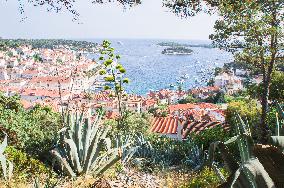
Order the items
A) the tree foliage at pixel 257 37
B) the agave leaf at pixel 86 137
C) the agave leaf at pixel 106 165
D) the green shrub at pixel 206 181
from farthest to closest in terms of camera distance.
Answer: the tree foliage at pixel 257 37 < the agave leaf at pixel 86 137 < the agave leaf at pixel 106 165 < the green shrub at pixel 206 181

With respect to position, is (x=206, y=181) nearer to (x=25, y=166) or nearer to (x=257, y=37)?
(x=25, y=166)

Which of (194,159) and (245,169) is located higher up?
(245,169)

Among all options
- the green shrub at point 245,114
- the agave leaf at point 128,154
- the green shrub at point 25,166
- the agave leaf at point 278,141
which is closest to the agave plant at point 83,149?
the green shrub at point 25,166

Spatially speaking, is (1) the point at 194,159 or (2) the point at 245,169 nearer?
(2) the point at 245,169

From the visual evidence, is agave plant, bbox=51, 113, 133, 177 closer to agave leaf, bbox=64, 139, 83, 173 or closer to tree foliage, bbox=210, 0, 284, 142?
agave leaf, bbox=64, 139, 83, 173


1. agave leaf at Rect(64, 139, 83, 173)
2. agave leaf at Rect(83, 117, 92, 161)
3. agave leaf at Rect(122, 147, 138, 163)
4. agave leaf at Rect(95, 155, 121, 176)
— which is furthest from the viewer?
agave leaf at Rect(122, 147, 138, 163)

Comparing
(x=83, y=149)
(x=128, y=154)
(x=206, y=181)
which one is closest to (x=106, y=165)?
(x=83, y=149)

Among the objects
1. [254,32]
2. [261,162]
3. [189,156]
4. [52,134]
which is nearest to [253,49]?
[254,32]

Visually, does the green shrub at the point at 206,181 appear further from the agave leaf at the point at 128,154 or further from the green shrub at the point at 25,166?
Answer: the green shrub at the point at 25,166

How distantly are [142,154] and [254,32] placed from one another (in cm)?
518

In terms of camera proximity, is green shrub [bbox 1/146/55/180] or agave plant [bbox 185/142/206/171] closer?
green shrub [bbox 1/146/55/180]

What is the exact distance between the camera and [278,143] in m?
1.57

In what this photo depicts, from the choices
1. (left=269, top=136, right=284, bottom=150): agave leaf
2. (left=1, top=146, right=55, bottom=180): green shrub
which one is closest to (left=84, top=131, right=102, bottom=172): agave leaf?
(left=1, top=146, right=55, bottom=180): green shrub

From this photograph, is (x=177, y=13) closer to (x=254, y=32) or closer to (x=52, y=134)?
(x=52, y=134)
